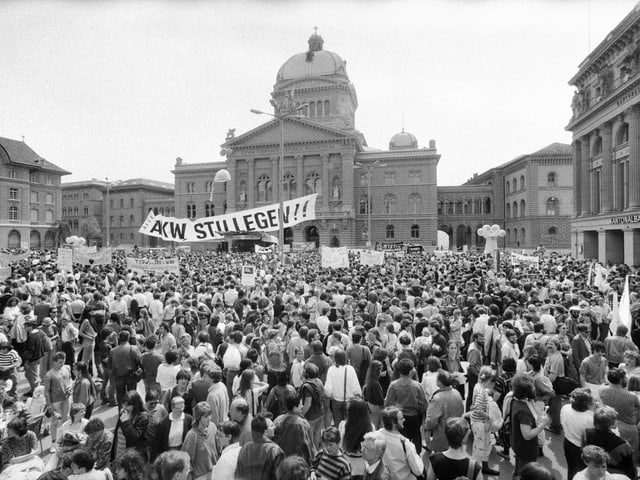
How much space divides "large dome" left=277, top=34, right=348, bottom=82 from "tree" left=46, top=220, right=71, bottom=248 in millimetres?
40424

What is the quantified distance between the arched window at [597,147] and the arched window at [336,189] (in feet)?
99.4

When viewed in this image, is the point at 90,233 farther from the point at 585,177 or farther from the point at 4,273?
the point at 585,177

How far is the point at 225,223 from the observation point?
58.3 ft

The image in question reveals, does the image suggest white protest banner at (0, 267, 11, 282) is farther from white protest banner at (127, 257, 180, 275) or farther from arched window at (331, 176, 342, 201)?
arched window at (331, 176, 342, 201)

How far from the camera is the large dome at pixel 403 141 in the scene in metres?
74.9

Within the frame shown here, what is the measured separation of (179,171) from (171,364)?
2639 inches

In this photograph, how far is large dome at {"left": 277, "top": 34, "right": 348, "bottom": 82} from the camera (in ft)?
233

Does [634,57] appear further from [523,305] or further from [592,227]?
[523,305]

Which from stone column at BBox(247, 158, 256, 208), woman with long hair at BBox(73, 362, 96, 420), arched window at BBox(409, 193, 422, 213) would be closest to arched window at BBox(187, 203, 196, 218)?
Answer: stone column at BBox(247, 158, 256, 208)

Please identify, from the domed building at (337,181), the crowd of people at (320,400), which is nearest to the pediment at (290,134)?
the domed building at (337,181)

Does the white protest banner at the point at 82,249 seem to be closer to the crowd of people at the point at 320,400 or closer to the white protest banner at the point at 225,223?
the white protest banner at the point at 225,223

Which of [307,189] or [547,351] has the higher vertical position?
[307,189]

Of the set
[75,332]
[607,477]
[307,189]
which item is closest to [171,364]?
[75,332]

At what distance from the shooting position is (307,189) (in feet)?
201
